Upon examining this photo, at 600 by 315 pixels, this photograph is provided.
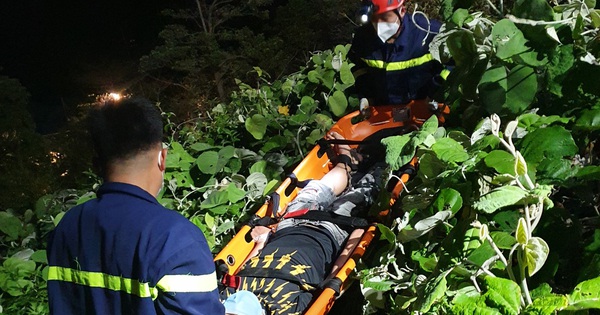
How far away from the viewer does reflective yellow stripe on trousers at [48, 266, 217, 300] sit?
1291 millimetres

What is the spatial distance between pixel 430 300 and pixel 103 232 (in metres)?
0.78

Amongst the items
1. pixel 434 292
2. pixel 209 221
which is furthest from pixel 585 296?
pixel 209 221

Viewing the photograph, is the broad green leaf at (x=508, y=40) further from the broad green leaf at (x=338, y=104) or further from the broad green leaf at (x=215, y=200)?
the broad green leaf at (x=338, y=104)

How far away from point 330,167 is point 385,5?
92 centimetres

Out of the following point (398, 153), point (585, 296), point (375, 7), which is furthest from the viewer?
point (375, 7)

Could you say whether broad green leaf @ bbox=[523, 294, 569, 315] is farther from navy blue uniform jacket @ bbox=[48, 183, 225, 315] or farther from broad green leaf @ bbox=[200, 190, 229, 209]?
broad green leaf @ bbox=[200, 190, 229, 209]

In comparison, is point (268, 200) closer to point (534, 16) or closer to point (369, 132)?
point (369, 132)

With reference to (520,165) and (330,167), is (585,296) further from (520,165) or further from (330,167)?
(330,167)

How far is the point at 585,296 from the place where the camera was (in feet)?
3.09

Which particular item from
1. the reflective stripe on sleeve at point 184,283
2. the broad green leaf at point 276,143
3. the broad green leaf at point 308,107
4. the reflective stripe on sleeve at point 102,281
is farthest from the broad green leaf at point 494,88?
the broad green leaf at point 308,107

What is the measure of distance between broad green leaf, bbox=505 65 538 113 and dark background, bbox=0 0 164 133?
7.12 meters

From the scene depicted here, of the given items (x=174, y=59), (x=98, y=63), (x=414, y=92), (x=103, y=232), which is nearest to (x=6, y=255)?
(x=103, y=232)

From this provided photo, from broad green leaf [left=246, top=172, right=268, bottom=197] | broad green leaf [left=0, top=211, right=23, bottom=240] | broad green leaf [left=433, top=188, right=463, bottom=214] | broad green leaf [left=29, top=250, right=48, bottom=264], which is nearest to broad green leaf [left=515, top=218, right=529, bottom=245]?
broad green leaf [left=433, top=188, right=463, bottom=214]

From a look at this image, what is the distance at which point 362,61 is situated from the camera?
336cm
